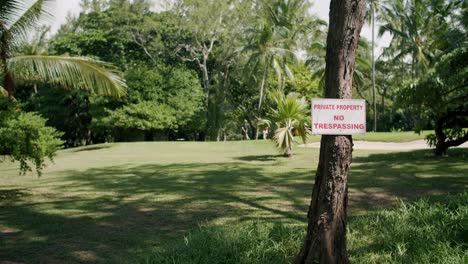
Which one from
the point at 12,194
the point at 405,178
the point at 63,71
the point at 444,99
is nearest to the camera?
the point at 63,71

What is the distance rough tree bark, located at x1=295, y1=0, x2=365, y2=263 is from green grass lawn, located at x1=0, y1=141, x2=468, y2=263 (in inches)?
74.9

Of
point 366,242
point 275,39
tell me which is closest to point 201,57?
point 275,39

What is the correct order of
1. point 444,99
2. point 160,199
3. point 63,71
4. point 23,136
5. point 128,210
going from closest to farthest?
1. point 128,210
2. point 160,199
3. point 23,136
4. point 63,71
5. point 444,99

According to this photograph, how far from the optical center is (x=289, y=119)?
1600 cm

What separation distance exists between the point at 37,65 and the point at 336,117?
7.61m

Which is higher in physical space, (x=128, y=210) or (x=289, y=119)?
(x=289, y=119)

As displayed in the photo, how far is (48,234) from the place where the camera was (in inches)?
250

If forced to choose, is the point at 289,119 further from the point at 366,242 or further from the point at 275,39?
the point at 275,39

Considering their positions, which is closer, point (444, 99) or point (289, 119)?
point (444, 99)

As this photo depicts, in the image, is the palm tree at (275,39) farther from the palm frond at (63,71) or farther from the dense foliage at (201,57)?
the palm frond at (63,71)

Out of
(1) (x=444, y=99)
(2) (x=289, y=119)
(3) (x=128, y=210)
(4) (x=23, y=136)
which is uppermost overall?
(1) (x=444, y=99)

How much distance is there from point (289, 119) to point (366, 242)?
36.0 ft

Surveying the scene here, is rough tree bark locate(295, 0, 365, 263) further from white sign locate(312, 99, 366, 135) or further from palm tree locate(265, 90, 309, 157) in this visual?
palm tree locate(265, 90, 309, 157)

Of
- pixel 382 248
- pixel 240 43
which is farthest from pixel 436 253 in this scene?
pixel 240 43
